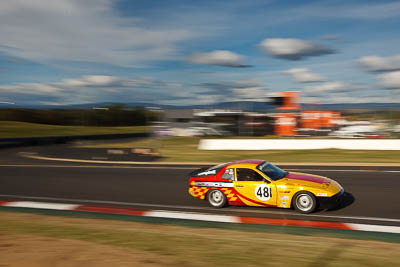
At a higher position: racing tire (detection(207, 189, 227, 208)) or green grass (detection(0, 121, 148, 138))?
green grass (detection(0, 121, 148, 138))

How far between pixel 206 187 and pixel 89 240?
3599 mm

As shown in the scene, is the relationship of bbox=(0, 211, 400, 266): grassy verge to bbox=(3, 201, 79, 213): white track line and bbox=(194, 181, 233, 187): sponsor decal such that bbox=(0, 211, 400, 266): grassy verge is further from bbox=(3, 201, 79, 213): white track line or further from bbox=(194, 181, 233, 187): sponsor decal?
bbox=(3, 201, 79, 213): white track line

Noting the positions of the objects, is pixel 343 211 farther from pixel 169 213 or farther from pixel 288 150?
pixel 288 150

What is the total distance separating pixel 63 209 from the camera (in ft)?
31.1

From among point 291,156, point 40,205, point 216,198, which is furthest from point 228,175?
point 291,156

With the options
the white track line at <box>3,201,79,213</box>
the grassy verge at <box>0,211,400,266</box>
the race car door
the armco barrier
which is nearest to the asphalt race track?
the race car door

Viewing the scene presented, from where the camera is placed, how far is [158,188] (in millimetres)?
11484

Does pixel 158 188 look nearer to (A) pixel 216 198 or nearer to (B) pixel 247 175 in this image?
(A) pixel 216 198

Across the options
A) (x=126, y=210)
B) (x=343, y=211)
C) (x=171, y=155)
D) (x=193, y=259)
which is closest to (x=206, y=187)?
(x=126, y=210)

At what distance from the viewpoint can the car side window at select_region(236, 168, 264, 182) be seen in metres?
8.55

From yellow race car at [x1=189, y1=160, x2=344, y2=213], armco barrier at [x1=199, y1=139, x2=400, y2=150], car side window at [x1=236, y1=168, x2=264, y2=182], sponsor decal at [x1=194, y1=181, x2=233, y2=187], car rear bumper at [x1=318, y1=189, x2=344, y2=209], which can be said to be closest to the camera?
car rear bumper at [x1=318, y1=189, x2=344, y2=209]

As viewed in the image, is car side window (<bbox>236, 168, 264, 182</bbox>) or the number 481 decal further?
car side window (<bbox>236, 168, 264, 182</bbox>)

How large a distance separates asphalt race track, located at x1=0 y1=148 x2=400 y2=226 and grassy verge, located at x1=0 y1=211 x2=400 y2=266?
70.8 inches

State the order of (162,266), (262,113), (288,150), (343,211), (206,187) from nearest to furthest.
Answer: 1. (162,266)
2. (343,211)
3. (206,187)
4. (288,150)
5. (262,113)
